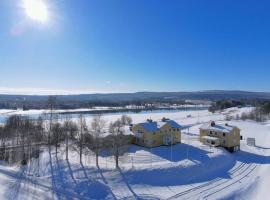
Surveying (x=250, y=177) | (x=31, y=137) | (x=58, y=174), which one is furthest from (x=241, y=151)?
(x=31, y=137)

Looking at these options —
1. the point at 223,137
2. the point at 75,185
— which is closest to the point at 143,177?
the point at 75,185

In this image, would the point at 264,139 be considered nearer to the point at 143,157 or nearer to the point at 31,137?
the point at 143,157

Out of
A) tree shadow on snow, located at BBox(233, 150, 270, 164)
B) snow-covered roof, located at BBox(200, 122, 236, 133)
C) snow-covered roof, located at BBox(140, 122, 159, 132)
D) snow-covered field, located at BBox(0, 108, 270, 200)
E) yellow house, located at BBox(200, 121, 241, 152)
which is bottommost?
tree shadow on snow, located at BBox(233, 150, 270, 164)

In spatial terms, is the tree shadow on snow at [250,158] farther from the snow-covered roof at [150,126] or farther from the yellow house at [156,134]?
the snow-covered roof at [150,126]

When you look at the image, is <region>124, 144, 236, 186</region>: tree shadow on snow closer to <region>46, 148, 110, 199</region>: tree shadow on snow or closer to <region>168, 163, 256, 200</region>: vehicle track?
<region>168, 163, 256, 200</region>: vehicle track

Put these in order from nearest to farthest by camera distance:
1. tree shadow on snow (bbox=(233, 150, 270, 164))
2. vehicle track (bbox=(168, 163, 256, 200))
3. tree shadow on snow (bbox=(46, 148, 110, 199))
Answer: tree shadow on snow (bbox=(46, 148, 110, 199)) < vehicle track (bbox=(168, 163, 256, 200)) < tree shadow on snow (bbox=(233, 150, 270, 164))

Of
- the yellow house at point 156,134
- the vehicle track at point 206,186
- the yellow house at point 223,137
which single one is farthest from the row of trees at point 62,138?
the yellow house at point 223,137

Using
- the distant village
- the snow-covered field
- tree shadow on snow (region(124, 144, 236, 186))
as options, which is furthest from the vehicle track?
the distant village
